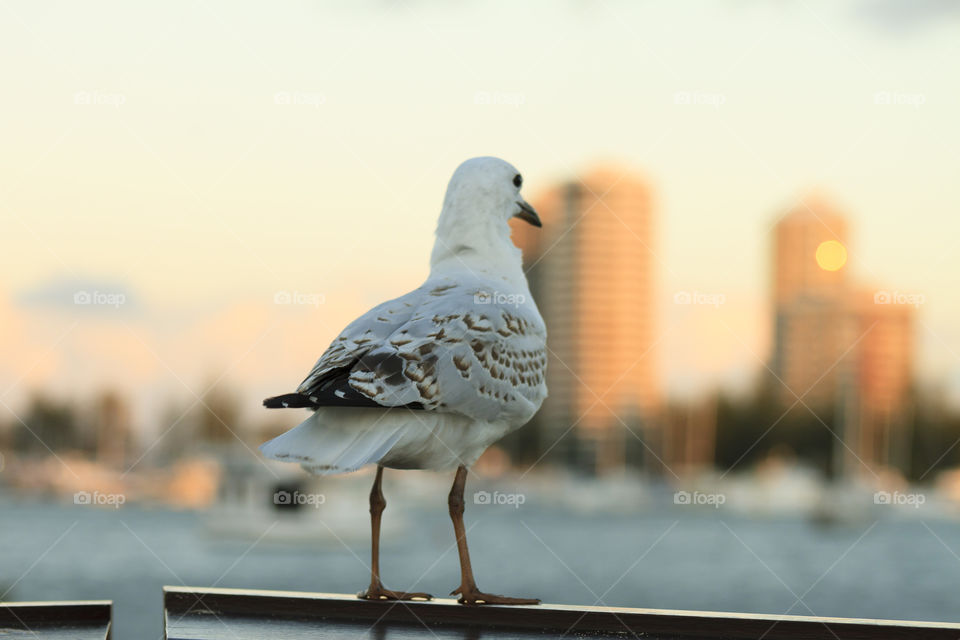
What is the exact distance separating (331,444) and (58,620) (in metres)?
1.57

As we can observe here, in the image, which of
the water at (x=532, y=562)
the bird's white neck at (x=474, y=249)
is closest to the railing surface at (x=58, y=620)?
the bird's white neck at (x=474, y=249)

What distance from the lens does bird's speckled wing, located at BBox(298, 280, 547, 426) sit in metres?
6.31

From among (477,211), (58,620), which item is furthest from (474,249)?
(58,620)

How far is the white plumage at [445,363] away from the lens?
20.0ft

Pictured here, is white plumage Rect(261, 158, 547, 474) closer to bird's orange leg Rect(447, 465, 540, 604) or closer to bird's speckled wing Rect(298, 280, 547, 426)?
bird's speckled wing Rect(298, 280, 547, 426)

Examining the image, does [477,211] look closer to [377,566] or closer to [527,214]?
[527,214]

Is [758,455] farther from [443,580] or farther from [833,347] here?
[443,580]

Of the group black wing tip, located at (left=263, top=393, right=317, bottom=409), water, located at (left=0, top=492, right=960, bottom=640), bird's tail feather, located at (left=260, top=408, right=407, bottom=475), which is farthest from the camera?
water, located at (left=0, top=492, right=960, bottom=640)

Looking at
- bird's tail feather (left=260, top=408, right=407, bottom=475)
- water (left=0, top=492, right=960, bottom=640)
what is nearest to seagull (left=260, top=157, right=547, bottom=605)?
bird's tail feather (left=260, top=408, right=407, bottom=475)

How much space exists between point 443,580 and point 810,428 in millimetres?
46049

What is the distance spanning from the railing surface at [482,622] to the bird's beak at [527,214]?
9.68ft

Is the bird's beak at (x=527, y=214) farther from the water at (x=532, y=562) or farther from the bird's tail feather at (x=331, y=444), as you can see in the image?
the water at (x=532, y=562)

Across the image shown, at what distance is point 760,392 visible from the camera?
79500 mm

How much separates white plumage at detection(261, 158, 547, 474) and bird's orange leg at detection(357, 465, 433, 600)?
1.09 ft
